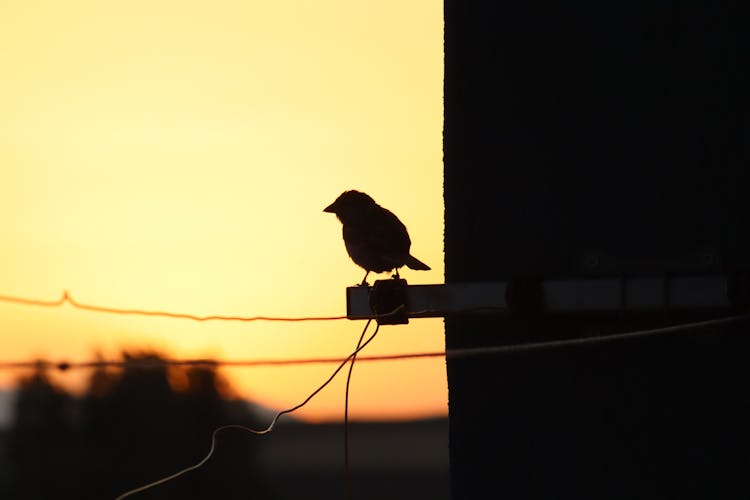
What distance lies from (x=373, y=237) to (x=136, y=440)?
47.2m

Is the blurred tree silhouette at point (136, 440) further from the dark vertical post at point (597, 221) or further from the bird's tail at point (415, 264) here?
the dark vertical post at point (597, 221)

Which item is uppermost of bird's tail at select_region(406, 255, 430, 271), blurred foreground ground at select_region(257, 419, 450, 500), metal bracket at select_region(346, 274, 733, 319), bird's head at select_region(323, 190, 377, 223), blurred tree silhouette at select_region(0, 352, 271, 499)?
bird's head at select_region(323, 190, 377, 223)

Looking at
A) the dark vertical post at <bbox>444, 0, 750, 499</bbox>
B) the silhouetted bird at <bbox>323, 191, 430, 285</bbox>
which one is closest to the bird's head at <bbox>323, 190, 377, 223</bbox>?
the silhouetted bird at <bbox>323, 191, 430, 285</bbox>

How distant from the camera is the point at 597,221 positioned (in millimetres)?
4980

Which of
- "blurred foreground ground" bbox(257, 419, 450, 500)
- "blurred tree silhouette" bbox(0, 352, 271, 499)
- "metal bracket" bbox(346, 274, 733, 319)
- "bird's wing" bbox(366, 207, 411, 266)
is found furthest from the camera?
"blurred foreground ground" bbox(257, 419, 450, 500)

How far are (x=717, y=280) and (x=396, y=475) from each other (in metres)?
66.9

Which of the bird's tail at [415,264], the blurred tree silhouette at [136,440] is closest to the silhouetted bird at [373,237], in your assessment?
the bird's tail at [415,264]

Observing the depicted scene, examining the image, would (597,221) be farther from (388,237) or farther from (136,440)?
(136,440)

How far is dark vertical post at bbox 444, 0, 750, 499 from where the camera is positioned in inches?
188

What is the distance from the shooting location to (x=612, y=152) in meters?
4.96

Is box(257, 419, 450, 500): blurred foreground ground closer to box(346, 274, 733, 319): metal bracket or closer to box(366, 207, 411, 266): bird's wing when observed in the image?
box(366, 207, 411, 266): bird's wing

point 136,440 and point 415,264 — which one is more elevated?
point 415,264

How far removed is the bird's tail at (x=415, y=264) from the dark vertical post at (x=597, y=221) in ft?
11.0

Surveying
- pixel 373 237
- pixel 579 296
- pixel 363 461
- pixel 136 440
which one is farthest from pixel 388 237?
pixel 363 461
